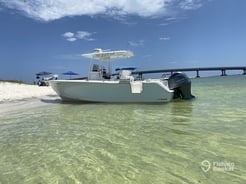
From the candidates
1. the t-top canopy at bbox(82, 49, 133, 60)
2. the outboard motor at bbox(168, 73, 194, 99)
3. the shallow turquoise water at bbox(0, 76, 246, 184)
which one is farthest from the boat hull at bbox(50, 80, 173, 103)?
the shallow turquoise water at bbox(0, 76, 246, 184)

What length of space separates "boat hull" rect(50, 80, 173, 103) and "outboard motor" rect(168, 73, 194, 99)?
135 centimetres

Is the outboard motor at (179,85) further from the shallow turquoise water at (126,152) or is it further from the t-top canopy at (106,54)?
the shallow turquoise water at (126,152)

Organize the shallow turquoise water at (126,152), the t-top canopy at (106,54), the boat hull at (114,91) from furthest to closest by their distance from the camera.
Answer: the t-top canopy at (106,54), the boat hull at (114,91), the shallow turquoise water at (126,152)

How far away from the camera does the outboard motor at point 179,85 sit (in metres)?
16.2

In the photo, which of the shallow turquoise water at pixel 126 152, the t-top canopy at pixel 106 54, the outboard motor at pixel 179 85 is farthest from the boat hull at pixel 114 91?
the shallow turquoise water at pixel 126 152

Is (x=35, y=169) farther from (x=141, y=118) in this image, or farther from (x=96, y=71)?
(x=96, y=71)

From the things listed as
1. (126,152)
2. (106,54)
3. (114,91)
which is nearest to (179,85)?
(114,91)

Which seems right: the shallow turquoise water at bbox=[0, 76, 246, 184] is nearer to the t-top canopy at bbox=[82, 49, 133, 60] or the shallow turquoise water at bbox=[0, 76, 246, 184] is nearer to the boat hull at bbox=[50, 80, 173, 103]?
the boat hull at bbox=[50, 80, 173, 103]

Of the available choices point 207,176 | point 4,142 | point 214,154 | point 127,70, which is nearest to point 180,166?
point 207,176

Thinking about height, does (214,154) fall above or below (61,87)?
below

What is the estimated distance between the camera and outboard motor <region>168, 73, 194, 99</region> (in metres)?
16.2

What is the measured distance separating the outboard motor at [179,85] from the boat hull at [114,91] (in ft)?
4.43

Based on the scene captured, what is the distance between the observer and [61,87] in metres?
14.9

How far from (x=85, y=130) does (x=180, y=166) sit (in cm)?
379
